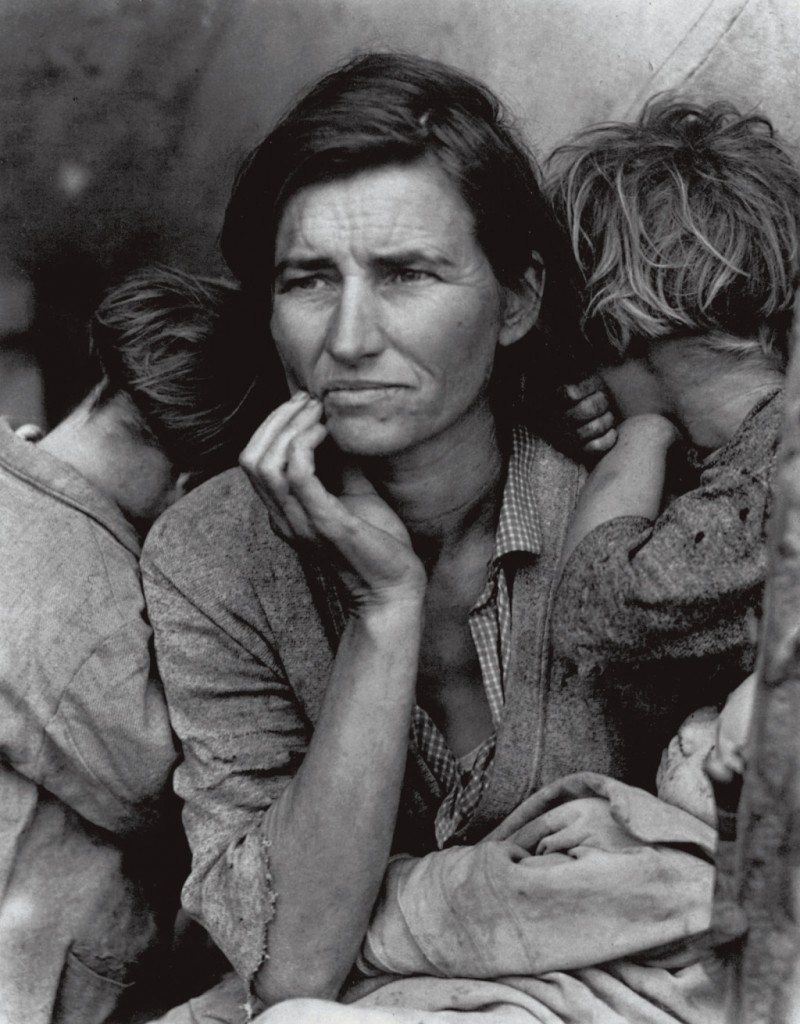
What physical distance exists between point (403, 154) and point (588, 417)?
542mm

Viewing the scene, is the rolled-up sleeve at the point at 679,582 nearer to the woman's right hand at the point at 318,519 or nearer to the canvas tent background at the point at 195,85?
the woman's right hand at the point at 318,519

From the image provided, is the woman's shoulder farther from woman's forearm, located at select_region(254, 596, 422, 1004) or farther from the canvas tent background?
the canvas tent background

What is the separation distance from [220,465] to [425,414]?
2.10ft

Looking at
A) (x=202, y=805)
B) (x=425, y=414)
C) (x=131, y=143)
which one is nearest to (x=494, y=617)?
(x=425, y=414)

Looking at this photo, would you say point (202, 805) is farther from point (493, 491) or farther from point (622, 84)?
point (622, 84)

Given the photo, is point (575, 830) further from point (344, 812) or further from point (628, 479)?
point (628, 479)

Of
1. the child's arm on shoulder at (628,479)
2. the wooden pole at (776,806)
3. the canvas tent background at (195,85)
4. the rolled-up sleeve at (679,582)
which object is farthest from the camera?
the canvas tent background at (195,85)

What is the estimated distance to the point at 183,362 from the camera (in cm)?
241

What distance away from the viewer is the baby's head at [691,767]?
1863 millimetres

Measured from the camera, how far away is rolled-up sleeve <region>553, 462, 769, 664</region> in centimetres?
181

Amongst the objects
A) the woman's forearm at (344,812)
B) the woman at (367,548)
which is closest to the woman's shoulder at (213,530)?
the woman at (367,548)

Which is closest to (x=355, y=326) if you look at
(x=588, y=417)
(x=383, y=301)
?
(x=383, y=301)

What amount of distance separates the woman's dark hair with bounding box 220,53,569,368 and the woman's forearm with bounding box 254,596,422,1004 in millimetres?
655

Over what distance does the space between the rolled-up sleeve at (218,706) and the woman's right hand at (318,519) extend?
0.24 m
